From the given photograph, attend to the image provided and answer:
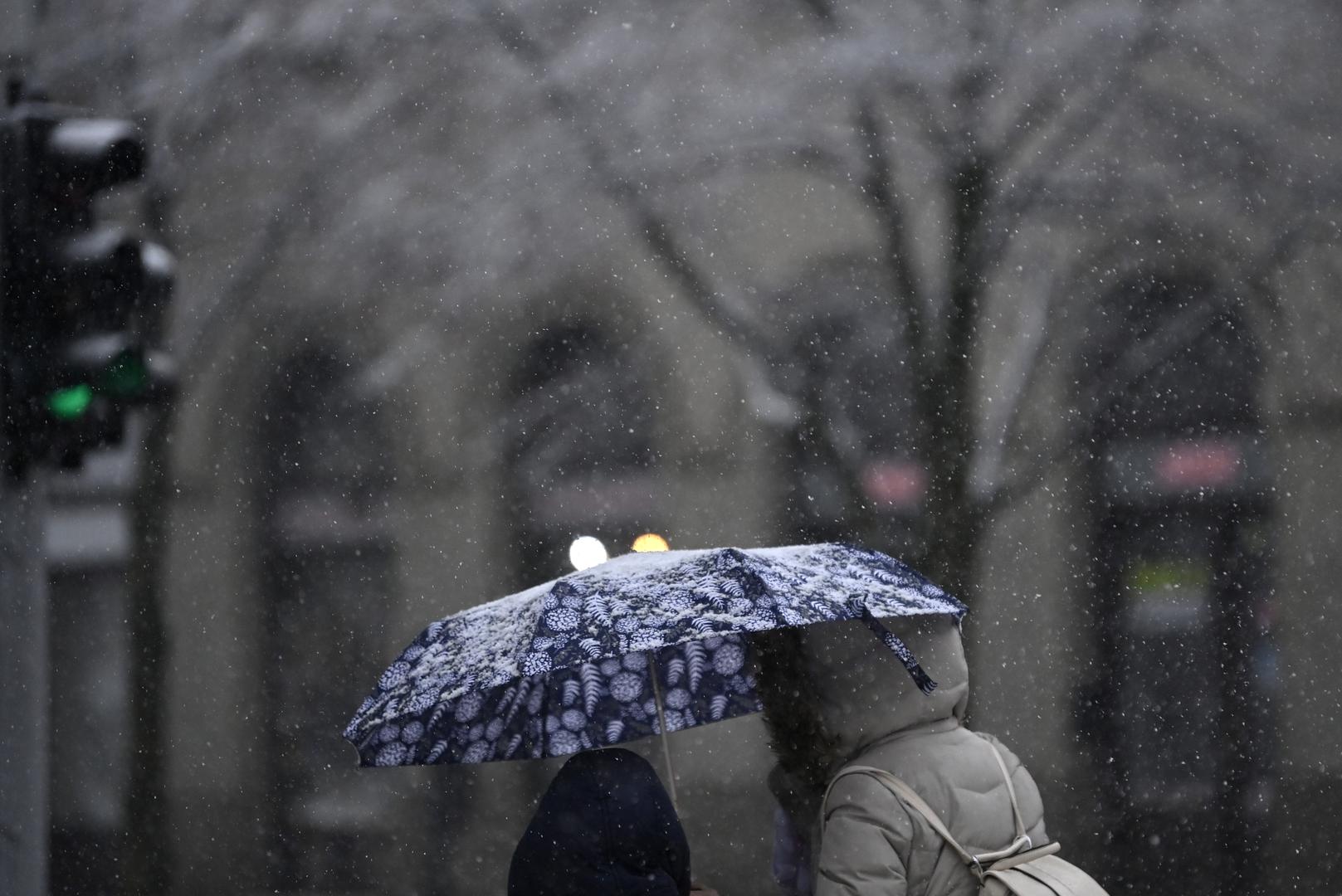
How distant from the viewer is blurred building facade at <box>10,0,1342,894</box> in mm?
8836

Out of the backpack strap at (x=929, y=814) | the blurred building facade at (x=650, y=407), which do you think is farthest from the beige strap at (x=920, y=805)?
the blurred building facade at (x=650, y=407)

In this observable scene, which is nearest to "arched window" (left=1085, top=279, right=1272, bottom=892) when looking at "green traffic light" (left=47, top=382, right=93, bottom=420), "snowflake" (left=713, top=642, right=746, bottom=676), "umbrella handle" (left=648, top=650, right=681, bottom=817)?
"snowflake" (left=713, top=642, right=746, bottom=676)

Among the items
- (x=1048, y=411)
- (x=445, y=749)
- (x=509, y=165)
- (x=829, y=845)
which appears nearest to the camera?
(x=829, y=845)

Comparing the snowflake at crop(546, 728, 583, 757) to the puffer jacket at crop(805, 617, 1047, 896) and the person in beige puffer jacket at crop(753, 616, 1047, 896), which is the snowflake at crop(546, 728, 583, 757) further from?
the puffer jacket at crop(805, 617, 1047, 896)

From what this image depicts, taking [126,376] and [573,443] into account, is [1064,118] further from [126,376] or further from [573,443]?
[126,376]

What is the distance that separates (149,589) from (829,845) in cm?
732

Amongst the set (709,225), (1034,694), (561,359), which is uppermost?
(709,225)

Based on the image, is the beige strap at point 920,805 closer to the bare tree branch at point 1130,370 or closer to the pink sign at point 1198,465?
the bare tree branch at point 1130,370

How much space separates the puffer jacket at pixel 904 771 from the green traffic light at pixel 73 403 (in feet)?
13.1

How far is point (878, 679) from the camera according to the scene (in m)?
3.39

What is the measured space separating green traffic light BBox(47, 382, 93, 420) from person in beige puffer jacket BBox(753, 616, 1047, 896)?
385 centimetres

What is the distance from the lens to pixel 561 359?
376 inches

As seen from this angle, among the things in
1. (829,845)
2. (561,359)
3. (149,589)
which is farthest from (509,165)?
(829,845)

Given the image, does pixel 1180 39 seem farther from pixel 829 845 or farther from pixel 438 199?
pixel 829 845
